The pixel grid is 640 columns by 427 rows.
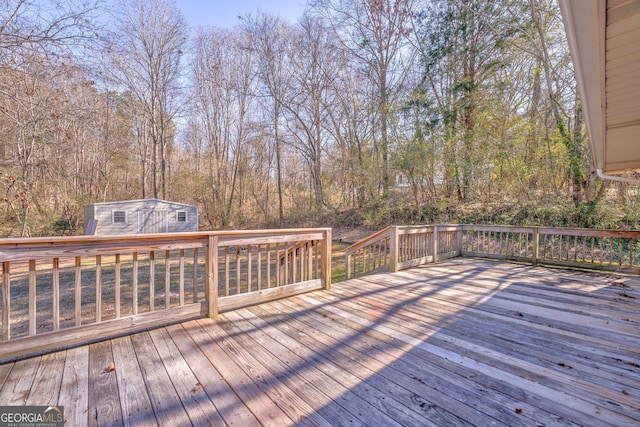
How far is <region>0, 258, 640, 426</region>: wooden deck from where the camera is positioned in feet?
4.93

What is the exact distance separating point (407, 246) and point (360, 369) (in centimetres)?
383

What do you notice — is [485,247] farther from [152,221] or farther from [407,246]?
[152,221]

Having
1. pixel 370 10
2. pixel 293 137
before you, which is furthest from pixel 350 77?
pixel 293 137

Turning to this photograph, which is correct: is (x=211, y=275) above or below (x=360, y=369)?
above

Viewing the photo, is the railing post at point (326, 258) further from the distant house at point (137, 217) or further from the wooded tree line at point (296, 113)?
the distant house at point (137, 217)

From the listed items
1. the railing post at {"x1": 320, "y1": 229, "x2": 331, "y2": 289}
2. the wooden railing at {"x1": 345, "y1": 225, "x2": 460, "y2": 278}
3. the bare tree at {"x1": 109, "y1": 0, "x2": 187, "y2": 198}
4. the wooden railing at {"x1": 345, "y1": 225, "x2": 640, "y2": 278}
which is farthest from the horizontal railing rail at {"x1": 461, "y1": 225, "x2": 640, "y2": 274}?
the bare tree at {"x1": 109, "y1": 0, "x2": 187, "y2": 198}

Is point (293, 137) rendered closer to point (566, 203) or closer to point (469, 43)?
point (469, 43)

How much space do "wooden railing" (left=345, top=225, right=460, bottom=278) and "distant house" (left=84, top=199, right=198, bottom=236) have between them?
11.4 meters

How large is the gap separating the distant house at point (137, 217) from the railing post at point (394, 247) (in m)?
12.4

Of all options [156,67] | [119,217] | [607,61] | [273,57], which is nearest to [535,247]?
[607,61]

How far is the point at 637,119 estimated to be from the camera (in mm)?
2459

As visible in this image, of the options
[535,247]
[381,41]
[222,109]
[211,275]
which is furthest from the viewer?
[222,109]

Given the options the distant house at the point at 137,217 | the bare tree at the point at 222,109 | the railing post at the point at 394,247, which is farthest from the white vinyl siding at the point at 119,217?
the railing post at the point at 394,247

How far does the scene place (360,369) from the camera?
1936mm
